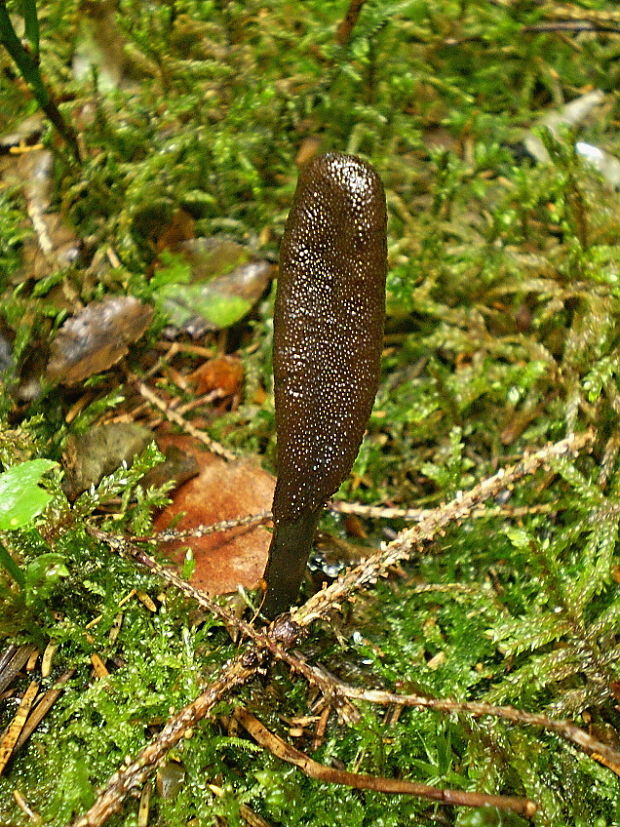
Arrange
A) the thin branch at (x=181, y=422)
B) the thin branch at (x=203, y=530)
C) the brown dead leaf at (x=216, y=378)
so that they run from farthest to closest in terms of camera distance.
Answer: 1. the brown dead leaf at (x=216, y=378)
2. the thin branch at (x=181, y=422)
3. the thin branch at (x=203, y=530)

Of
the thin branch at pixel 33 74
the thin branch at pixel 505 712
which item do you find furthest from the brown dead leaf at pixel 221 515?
the thin branch at pixel 33 74

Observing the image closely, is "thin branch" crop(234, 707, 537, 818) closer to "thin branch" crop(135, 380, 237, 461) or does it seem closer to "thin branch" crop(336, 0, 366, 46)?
"thin branch" crop(135, 380, 237, 461)

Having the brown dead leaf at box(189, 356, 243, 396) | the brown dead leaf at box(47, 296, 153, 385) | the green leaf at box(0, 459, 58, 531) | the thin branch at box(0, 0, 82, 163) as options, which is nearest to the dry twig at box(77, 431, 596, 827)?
the green leaf at box(0, 459, 58, 531)

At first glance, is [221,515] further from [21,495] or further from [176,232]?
[176,232]

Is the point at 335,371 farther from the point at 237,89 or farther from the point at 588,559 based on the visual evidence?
the point at 237,89

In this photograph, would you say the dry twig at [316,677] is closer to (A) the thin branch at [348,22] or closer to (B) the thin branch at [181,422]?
(B) the thin branch at [181,422]

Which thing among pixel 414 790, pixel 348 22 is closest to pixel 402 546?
pixel 414 790

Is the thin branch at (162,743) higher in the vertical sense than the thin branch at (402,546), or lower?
lower
